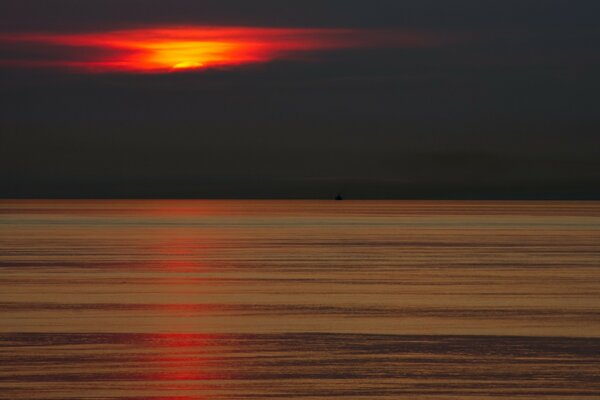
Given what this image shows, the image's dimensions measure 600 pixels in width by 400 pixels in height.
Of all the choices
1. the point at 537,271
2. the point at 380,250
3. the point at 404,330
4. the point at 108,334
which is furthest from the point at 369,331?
the point at 380,250

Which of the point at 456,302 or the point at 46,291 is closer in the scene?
the point at 456,302

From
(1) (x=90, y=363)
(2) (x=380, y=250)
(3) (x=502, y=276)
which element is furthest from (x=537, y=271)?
(1) (x=90, y=363)

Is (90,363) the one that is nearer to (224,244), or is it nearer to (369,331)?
(369,331)

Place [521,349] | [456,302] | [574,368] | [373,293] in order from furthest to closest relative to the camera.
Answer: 1. [373,293]
2. [456,302]
3. [521,349]
4. [574,368]

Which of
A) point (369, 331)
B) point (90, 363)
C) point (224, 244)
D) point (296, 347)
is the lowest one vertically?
point (90, 363)

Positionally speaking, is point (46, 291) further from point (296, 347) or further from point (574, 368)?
point (574, 368)

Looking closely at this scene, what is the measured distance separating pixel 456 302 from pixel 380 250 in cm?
2353

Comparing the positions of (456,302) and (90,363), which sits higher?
(456,302)

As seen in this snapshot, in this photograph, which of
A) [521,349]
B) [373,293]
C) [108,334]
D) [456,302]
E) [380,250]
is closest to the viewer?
[521,349]

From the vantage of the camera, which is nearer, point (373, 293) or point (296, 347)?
point (296, 347)

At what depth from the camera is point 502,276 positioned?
32.5 m

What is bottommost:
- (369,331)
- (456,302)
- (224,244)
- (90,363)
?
(90,363)

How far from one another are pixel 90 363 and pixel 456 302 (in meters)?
10.4

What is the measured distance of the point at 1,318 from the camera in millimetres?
21156
